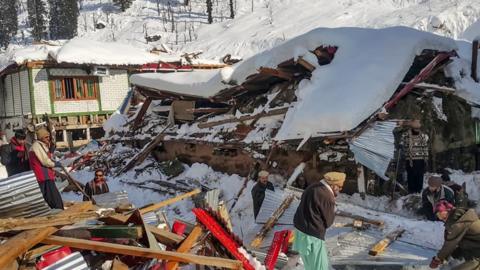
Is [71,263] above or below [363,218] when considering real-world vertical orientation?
above

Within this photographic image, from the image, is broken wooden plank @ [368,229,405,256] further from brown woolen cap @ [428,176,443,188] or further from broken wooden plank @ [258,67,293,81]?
broken wooden plank @ [258,67,293,81]

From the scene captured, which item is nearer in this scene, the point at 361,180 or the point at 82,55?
the point at 361,180

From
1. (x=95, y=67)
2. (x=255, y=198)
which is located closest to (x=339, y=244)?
(x=255, y=198)

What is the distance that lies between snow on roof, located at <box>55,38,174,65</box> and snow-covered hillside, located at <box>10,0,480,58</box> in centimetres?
1349

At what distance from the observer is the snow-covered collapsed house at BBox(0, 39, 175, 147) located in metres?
22.3

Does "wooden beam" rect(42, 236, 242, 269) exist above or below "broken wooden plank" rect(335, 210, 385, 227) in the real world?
above

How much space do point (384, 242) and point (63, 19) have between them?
5831 centimetres

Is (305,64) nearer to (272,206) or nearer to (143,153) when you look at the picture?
(272,206)

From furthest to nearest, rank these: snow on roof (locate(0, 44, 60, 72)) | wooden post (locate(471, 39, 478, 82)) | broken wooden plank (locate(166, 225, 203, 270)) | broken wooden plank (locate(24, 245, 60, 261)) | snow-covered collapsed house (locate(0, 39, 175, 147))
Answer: snow-covered collapsed house (locate(0, 39, 175, 147)) < snow on roof (locate(0, 44, 60, 72)) < wooden post (locate(471, 39, 478, 82)) < broken wooden plank (locate(166, 225, 203, 270)) < broken wooden plank (locate(24, 245, 60, 261))

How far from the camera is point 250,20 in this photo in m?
47.7

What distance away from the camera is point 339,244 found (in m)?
6.68

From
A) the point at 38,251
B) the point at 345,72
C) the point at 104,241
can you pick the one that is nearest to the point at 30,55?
the point at 345,72

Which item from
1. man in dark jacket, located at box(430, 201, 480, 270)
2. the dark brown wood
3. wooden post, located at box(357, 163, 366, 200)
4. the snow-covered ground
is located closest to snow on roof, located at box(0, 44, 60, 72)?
the dark brown wood

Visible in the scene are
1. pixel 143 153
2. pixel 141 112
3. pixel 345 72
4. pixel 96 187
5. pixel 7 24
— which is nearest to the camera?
pixel 96 187
